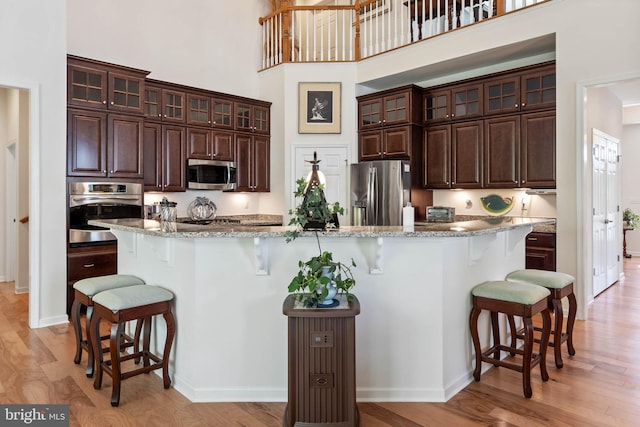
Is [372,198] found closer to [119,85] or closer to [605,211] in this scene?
[605,211]

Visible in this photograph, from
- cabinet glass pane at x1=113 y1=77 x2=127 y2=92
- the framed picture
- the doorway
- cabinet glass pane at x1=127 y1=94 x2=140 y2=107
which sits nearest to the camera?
cabinet glass pane at x1=113 y1=77 x2=127 y2=92

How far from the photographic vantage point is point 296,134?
6336 millimetres

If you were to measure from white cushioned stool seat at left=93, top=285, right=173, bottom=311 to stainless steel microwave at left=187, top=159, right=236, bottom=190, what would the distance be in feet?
10.7

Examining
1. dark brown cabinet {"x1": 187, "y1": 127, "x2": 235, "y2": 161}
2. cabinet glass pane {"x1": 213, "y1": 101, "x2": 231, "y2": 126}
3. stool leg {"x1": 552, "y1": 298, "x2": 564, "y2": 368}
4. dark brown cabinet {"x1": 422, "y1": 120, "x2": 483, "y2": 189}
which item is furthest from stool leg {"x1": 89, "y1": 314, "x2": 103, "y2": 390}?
dark brown cabinet {"x1": 422, "y1": 120, "x2": 483, "y2": 189}

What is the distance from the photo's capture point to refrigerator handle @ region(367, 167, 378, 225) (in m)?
5.82

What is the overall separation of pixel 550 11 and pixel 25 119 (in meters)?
6.17

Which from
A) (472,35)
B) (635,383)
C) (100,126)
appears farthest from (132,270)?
(472,35)

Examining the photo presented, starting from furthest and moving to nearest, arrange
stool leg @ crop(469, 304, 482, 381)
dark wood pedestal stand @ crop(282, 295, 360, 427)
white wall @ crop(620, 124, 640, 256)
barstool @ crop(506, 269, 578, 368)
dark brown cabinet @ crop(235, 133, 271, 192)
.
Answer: white wall @ crop(620, 124, 640, 256)
dark brown cabinet @ crop(235, 133, 271, 192)
barstool @ crop(506, 269, 578, 368)
stool leg @ crop(469, 304, 482, 381)
dark wood pedestal stand @ crop(282, 295, 360, 427)

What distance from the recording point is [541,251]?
4.64 meters

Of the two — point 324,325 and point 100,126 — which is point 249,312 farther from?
point 100,126

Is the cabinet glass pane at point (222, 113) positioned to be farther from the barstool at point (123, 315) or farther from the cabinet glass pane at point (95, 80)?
the barstool at point (123, 315)

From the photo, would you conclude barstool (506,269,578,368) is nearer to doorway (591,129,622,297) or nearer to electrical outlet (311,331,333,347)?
electrical outlet (311,331,333,347)

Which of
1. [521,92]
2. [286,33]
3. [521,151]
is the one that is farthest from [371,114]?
[521,151]

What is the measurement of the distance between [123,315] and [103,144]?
8.86 feet
